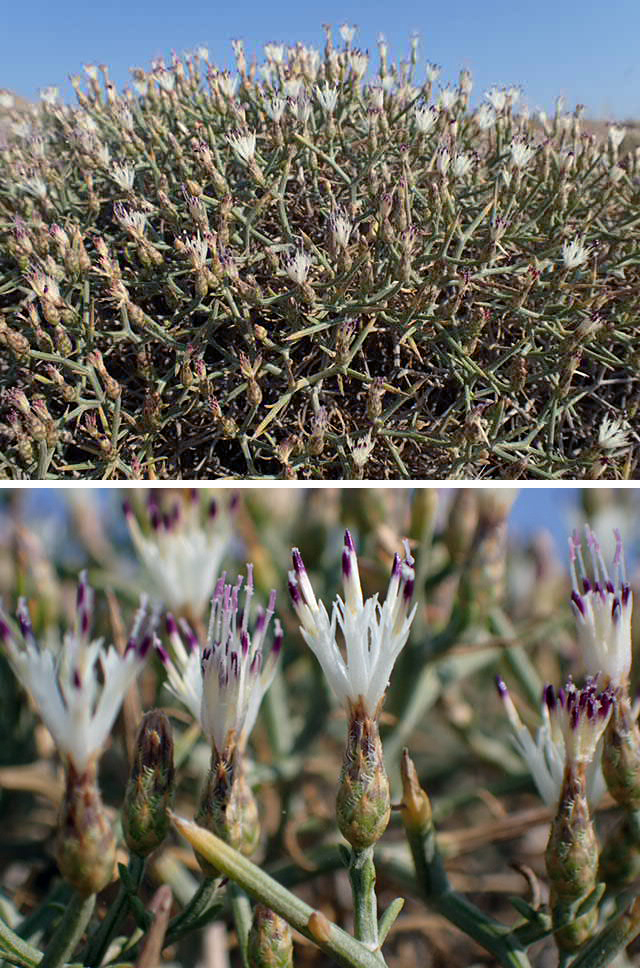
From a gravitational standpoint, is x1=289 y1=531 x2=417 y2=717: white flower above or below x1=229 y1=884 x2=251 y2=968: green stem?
above

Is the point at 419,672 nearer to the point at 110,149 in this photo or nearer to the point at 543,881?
the point at 543,881

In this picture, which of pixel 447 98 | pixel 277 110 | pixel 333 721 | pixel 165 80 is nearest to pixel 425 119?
pixel 447 98

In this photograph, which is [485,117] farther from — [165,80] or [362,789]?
[362,789]

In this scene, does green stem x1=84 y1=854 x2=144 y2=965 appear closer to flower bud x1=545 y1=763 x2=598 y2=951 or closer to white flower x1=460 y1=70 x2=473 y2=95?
flower bud x1=545 y1=763 x2=598 y2=951

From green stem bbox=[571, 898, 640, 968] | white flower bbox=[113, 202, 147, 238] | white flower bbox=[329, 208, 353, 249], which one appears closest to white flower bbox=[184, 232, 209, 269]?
white flower bbox=[113, 202, 147, 238]

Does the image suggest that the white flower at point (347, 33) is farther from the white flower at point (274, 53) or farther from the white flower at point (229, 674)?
the white flower at point (229, 674)

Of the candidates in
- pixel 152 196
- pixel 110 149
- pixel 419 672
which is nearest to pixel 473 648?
pixel 419 672
